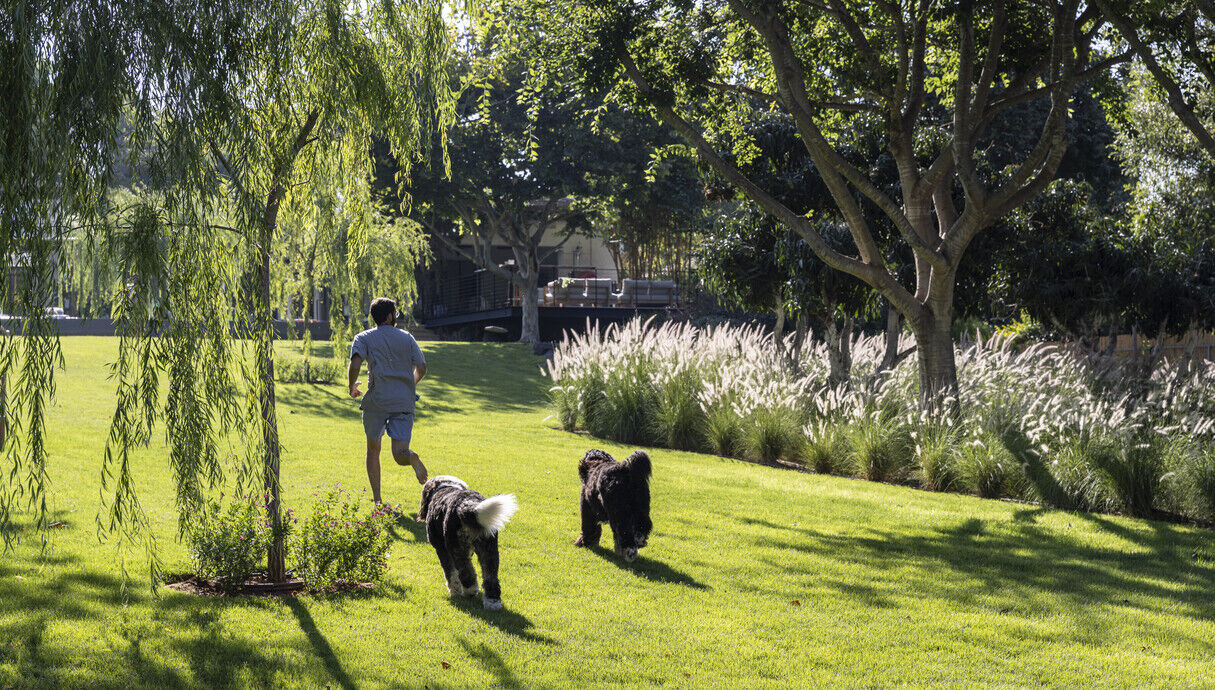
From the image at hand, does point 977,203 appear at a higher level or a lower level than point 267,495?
higher

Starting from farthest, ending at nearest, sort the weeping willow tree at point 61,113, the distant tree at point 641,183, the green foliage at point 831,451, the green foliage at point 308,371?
the distant tree at point 641,183 → the green foliage at point 308,371 → the green foliage at point 831,451 → the weeping willow tree at point 61,113

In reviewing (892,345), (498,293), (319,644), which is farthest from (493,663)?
(498,293)

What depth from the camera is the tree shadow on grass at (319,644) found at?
199 inches

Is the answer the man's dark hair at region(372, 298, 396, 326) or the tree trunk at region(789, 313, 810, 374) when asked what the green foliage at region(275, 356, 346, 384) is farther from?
the man's dark hair at region(372, 298, 396, 326)

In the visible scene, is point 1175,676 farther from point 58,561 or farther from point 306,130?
point 58,561

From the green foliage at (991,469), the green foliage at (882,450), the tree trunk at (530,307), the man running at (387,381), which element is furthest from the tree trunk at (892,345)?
the tree trunk at (530,307)

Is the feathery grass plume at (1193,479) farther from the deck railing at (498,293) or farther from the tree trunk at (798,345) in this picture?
the deck railing at (498,293)

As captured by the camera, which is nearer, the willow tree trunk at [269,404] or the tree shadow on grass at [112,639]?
the tree shadow on grass at [112,639]

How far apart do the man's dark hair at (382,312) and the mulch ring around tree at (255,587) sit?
113 inches

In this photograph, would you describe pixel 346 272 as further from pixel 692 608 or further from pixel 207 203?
pixel 207 203

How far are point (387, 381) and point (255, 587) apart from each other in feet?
9.07

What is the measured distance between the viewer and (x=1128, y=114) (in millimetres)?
14500

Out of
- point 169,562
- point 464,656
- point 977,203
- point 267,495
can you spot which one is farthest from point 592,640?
point 977,203

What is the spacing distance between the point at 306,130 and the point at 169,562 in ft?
10.4
